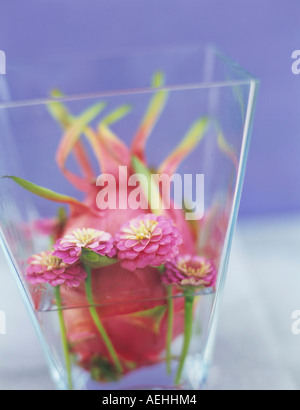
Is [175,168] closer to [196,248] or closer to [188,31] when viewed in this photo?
[196,248]

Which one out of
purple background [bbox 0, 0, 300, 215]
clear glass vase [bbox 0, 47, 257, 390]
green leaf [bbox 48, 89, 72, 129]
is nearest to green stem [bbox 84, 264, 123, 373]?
clear glass vase [bbox 0, 47, 257, 390]

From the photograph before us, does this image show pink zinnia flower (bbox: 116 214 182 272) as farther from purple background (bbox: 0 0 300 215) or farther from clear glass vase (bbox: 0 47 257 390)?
purple background (bbox: 0 0 300 215)

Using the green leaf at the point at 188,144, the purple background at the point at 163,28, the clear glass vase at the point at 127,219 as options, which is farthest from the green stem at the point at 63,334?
the purple background at the point at 163,28

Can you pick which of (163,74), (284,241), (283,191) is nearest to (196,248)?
(163,74)

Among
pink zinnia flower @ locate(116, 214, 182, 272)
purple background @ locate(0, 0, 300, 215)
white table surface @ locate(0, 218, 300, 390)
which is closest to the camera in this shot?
pink zinnia flower @ locate(116, 214, 182, 272)

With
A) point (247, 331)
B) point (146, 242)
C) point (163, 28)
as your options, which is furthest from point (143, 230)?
point (163, 28)

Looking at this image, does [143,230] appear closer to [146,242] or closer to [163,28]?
[146,242]

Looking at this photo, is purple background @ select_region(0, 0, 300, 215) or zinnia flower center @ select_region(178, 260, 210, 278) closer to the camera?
zinnia flower center @ select_region(178, 260, 210, 278)
